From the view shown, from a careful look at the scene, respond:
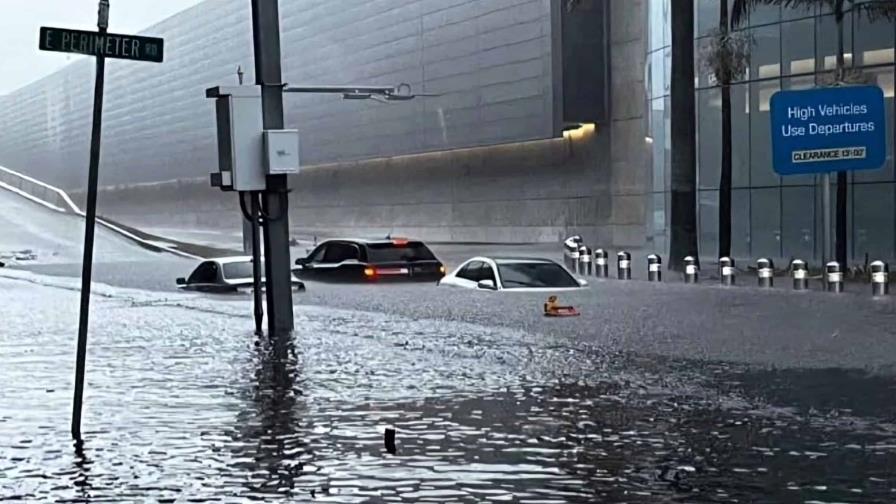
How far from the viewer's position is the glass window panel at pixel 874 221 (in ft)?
120

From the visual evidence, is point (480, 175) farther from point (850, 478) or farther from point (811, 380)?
point (850, 478)

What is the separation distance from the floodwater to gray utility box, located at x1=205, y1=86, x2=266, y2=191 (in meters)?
2.03

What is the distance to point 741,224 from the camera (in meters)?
41.3

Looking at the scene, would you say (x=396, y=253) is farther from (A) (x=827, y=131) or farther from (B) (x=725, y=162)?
(A) (x=827, y=131)

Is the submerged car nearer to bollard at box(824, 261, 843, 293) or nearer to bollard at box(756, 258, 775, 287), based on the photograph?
bollard at box(756, 258, 775, 287)

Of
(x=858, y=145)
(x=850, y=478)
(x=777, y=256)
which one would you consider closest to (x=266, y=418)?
(x=850, y=478)

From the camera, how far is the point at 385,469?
904 centimetres

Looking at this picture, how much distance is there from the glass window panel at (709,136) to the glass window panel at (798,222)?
3095 mm

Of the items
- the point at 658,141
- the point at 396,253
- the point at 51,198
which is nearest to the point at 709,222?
the point at 658,141

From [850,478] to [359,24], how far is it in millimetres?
69141

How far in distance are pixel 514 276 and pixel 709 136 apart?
16.7 metres

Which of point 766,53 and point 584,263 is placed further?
point 766,53

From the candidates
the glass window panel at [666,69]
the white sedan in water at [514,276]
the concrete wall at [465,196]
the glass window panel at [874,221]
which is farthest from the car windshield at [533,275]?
the concrete wall at [465,196]

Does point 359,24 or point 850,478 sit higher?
point 359,24
